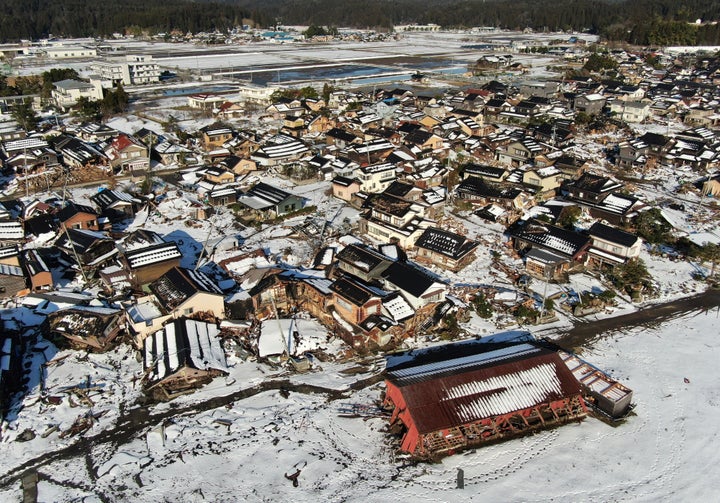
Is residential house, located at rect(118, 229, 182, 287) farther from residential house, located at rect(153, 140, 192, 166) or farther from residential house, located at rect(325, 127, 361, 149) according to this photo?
residential house, located at rect(325, 127, 361, 149)

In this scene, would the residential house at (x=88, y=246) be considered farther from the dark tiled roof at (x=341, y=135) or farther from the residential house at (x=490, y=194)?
the dark tiled roof at (x=341, y=135)

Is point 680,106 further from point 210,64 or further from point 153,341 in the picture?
point 210,64

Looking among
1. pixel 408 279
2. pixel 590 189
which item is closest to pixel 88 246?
pixel 408 279

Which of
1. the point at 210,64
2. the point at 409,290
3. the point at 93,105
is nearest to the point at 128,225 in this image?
the point at 409,290

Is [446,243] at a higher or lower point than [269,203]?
lower

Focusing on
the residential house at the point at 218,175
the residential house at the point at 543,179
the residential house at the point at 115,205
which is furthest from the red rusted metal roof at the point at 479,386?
the residential house at the point at 218,175

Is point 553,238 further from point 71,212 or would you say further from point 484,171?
point 71,212
